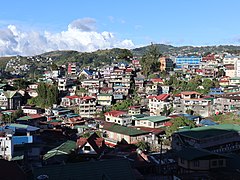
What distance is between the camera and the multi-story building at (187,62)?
4803 cm

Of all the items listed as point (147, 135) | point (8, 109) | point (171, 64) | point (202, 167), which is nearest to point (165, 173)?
point (202, 167)

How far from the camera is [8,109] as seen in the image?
1362 inches

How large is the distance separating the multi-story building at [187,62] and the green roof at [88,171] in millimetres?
37900

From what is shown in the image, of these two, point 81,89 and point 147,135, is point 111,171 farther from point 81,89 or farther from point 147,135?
point 81,89

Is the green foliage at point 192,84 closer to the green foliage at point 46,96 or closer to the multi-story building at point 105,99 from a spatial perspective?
the multi-story building at point 105,99

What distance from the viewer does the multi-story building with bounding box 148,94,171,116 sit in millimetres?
30719

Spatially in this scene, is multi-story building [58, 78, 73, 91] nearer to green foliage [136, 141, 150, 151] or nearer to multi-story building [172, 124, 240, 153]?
green foliage [136, 141, 150, 151]

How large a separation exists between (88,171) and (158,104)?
68.4ft

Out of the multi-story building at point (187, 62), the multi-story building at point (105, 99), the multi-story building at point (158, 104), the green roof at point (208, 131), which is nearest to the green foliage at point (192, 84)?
the multi-story building at point (158, 104)

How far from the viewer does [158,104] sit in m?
31.0

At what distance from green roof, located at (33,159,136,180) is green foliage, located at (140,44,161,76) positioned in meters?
31.2

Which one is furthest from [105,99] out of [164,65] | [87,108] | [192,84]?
[164,65]

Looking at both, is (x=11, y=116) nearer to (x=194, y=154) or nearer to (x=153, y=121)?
(x=153, y=121)

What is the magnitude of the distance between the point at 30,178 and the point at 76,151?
17.2ft
